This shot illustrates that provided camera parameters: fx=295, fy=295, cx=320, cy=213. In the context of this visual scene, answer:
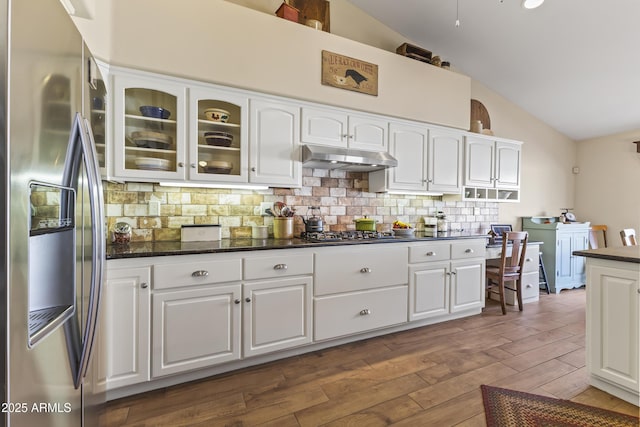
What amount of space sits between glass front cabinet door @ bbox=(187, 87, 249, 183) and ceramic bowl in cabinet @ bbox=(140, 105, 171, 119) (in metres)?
0.18

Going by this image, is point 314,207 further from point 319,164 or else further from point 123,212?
point 123,212

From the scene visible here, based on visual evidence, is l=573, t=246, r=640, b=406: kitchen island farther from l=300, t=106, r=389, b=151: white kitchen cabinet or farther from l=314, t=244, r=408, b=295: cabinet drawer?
l=300, t=106, r=389, b=151: white kitchen cabinet

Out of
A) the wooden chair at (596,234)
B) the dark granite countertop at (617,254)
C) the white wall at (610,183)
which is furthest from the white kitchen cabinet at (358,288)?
the white wall at (610,183)

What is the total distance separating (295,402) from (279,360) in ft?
1.71

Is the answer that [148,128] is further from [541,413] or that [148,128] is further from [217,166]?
[541,413]

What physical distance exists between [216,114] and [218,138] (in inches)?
7.5

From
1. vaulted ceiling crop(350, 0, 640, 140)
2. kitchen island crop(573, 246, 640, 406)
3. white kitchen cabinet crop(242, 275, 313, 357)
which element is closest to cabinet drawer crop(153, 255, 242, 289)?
white kitchen cabinet crop(242, 275, 313, 357)

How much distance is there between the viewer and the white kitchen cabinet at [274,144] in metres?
2.47

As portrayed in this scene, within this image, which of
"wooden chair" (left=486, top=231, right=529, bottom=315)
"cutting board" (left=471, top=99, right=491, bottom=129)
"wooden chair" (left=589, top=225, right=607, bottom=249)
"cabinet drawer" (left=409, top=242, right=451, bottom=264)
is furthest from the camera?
"wooden chair" (left=589, top=225, right=607, bottom=249)

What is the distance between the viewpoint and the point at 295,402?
182 centimetres

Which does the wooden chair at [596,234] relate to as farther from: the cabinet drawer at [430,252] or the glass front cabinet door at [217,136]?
the glass front cabinet door at [217,136]

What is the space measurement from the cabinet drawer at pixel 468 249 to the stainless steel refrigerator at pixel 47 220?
3015mm

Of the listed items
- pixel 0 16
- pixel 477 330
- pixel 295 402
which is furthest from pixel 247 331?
pixel 477 330

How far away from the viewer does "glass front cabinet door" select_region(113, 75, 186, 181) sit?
80.9 inches
